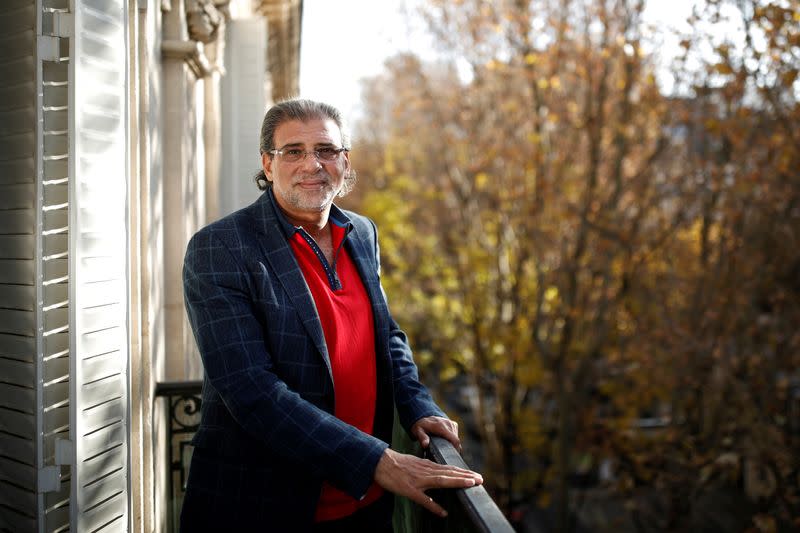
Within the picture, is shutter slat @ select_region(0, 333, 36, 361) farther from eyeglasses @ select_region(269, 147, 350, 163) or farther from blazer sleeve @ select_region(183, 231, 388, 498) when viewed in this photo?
eyeglasses @ select_region(269, 147, 350, 163)

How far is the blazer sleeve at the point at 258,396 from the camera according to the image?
90.3 inches

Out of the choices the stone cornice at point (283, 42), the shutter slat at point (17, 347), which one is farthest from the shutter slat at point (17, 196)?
the stone cornice at point (283, 42)

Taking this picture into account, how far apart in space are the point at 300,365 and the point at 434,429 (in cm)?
57

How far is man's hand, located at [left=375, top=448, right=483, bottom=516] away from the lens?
228cm

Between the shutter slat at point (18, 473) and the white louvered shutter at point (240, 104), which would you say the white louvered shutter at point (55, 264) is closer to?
the shutter slat at point (18, 473)

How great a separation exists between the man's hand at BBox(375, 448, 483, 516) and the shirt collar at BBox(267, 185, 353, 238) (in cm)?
76

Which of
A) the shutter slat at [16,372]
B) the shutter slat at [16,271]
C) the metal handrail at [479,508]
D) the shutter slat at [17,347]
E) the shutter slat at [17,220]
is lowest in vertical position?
the metal handrail at [479,508]

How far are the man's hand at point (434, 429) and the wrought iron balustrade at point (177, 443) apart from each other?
1.47 metres

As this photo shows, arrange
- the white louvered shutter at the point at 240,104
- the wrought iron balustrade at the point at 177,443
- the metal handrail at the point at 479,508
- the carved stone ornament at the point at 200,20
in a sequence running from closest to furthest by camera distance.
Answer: the metal handrail at the point at 479,508
the wrought iron balustrade at the point at 177,443
the carved stone ornament at the point at 200,20
the white louvered shutter at the point at 240,104

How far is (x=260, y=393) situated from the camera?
2311mm

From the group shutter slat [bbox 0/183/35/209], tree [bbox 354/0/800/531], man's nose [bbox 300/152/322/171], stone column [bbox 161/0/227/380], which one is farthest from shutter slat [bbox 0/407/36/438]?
tree [bbox 354/0/800/531]

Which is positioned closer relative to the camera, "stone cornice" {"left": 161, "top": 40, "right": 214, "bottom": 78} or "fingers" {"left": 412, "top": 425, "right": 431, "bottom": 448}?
"fingers" {"left": 412, "top": 425, "right": 431, "bottom": 448}

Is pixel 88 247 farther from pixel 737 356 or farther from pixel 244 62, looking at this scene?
pixel 737 356

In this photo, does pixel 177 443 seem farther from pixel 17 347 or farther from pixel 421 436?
pixel 421 436
